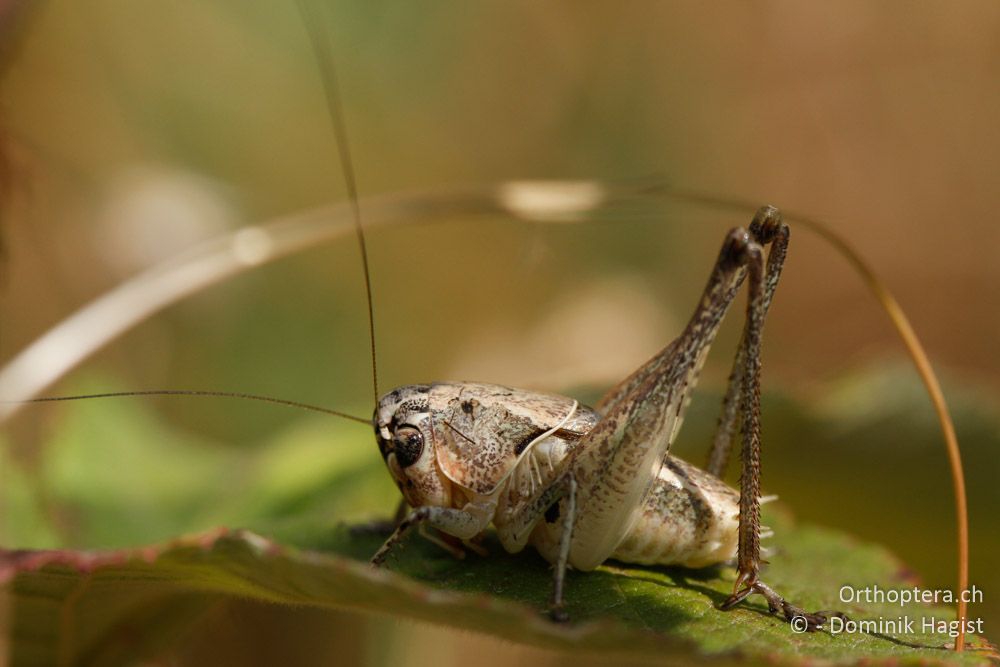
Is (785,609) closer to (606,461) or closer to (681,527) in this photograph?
(681,527)

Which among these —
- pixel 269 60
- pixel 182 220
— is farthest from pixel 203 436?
pixel 269 60

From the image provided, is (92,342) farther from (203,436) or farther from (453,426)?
Result: (203,436)

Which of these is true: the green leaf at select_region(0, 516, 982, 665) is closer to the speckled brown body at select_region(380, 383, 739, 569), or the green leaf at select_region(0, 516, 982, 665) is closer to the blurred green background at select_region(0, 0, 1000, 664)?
the speckled brown body at select_region(380, 383, 739, 569)

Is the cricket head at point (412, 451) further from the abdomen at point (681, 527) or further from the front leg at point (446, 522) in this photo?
the abdomen at point (681, 527)

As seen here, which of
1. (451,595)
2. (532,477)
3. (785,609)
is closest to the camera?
(451,595)

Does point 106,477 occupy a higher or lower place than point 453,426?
lower

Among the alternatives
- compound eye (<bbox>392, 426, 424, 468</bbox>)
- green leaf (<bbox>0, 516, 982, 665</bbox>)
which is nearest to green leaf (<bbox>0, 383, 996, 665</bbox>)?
green leaf (<bbox>0, 516, 982, 665</bbox>)

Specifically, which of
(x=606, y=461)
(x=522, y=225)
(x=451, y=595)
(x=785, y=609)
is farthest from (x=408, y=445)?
(x=522, y=225)
